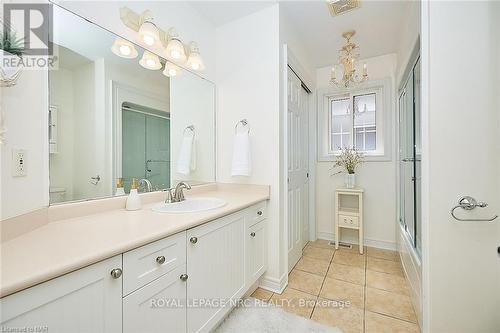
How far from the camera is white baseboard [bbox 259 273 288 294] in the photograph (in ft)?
6.22

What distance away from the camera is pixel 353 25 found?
2.22 metres

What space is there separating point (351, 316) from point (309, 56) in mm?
2792

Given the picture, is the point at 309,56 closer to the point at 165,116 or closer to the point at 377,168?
the point at 377,168

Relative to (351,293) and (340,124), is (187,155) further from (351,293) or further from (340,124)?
(340,124)

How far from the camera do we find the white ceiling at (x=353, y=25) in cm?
196

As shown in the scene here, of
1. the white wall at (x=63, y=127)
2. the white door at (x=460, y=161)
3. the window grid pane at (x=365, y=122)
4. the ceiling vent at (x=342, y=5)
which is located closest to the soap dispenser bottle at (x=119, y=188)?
the white wall at (x=63, y=127)

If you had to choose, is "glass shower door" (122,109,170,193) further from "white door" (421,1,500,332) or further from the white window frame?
the white window frame

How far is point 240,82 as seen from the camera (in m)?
2.11

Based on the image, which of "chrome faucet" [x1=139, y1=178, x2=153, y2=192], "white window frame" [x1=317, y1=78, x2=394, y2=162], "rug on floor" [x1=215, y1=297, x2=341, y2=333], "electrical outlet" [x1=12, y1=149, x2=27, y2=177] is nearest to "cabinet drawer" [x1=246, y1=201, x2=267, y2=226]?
"rug on floor" [x1=215, y1=297, x2=341, y2=333]

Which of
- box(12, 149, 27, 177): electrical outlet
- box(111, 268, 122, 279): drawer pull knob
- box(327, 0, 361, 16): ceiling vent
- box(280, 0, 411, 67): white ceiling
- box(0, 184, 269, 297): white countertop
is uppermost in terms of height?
box(280, 0, 411, 67): white ceiling

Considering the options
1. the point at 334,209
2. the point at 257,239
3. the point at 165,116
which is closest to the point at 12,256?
the point at 165,116

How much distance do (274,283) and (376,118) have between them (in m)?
2.45

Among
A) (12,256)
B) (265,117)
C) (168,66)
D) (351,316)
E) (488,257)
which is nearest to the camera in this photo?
(12,256)

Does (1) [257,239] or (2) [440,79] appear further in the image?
(1) [257,239]
